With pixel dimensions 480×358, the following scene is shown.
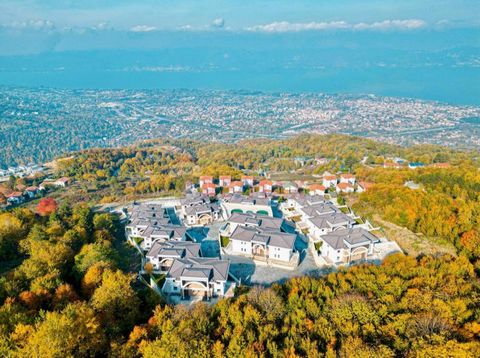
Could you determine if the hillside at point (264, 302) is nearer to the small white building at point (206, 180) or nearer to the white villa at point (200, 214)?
the white villa at point (200, 214)

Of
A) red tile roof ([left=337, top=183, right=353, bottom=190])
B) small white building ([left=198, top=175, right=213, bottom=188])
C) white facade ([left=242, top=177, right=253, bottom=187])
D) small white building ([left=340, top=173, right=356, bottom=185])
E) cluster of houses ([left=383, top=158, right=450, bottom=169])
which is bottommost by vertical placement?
cluster of houses ([left=383, top=158, right=450, bottom=169])

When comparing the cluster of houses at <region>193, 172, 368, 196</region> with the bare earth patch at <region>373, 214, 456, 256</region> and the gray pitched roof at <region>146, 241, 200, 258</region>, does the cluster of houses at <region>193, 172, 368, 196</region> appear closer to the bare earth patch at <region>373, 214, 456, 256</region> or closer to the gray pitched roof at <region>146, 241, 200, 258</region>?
the bare earth patch at <region>373, 214, 456, 256</region>

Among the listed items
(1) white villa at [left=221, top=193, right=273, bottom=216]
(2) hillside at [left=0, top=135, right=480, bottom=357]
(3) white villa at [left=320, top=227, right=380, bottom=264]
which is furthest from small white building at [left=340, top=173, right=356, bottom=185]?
(3) white villa at [left=320, top=227, right=380, bottom=264]

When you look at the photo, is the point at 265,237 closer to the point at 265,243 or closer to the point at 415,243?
the point at 265,243

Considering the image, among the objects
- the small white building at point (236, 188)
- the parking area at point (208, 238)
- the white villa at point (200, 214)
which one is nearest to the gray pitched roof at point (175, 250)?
the parking area at point (208, 238)

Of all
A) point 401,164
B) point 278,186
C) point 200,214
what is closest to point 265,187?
point 278,186

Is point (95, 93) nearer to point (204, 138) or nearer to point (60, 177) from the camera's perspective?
point (204, 138)

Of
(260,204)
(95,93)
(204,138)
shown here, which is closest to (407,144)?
(204,138)
